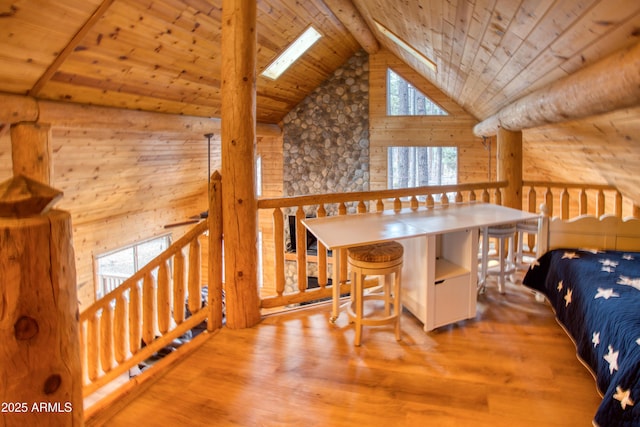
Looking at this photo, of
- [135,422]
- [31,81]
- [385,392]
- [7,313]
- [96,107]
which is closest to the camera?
[7,313]

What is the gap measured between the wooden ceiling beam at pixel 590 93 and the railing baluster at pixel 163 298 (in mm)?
2776

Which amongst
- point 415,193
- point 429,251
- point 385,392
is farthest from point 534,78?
point 385,392

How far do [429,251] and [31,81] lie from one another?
3.42 metres

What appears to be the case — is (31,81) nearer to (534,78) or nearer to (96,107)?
(96,107)

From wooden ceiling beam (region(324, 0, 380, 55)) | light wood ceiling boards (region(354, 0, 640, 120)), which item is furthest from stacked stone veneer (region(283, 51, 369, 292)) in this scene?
light wood ceiling boards (region(354, 0, 640, 120))

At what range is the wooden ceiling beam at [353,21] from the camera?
16.6ft

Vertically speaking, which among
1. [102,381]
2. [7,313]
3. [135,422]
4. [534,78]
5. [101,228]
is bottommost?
[102,381]

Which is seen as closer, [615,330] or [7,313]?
[7,313]

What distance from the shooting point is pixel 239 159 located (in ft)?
9.18

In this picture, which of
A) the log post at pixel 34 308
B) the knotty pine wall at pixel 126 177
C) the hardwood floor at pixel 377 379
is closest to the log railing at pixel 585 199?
the hardwood floor at pixel 377 379

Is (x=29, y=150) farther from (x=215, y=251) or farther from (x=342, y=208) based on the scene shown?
(x=342, y=208)

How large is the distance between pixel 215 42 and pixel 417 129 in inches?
166

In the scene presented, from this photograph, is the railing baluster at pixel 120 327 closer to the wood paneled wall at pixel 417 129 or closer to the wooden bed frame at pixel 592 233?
the wooden bed frame at pixel 592 233

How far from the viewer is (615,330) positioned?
1833mm
